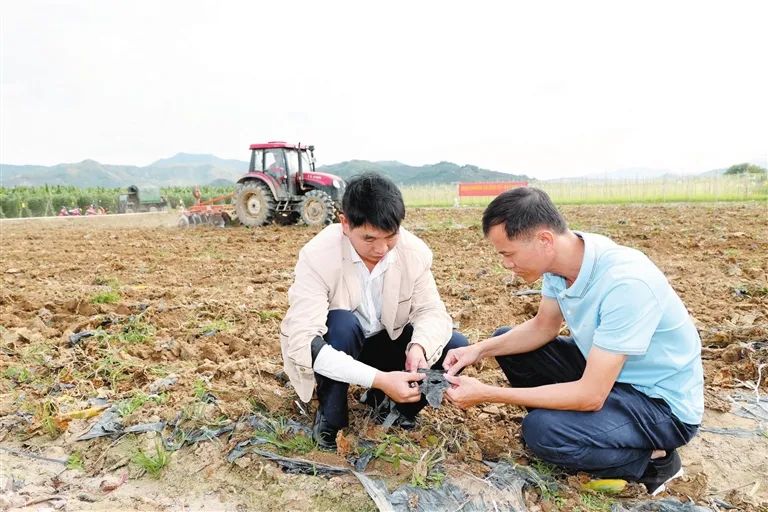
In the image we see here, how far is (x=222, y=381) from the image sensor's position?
323 cm

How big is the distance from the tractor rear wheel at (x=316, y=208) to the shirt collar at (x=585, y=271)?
9.70 m

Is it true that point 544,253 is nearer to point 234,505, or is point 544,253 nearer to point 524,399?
point 524,399

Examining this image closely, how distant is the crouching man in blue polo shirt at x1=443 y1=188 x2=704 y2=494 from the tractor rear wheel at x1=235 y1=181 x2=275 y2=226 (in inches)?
398

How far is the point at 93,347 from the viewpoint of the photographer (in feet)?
12.4

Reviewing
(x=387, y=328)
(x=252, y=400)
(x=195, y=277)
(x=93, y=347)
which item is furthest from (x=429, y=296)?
(x=195, y=277)

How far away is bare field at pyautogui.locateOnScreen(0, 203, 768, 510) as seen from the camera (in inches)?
91.2

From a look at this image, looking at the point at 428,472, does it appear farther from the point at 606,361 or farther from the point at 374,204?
the point at 374,204

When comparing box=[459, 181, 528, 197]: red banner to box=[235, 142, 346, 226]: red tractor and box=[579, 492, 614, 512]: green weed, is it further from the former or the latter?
box=[579, 492, 614, 512]: green weed

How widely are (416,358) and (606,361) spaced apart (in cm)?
80

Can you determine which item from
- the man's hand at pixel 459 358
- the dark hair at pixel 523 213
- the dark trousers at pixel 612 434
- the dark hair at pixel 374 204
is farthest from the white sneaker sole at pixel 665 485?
the dark hair at pixel 374 204

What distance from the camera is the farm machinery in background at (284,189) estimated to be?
11.8 m

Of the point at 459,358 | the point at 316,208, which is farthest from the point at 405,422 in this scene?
the point at 316,208

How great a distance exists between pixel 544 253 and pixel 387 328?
2.78 feet

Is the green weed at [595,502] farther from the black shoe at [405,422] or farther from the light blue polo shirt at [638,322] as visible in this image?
the black shoe at [405,422]
